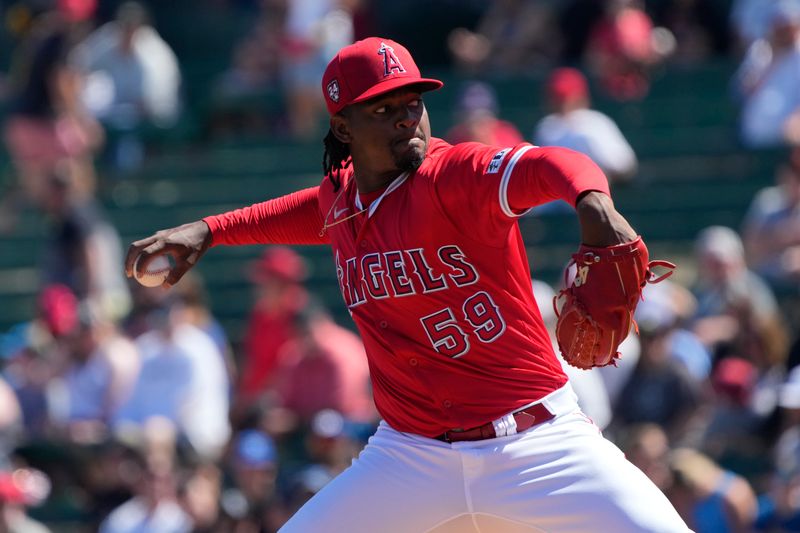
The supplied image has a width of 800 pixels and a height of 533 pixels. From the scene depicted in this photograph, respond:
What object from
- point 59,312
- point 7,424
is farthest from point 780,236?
point 7,424

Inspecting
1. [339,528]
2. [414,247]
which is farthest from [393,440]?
[414,247]

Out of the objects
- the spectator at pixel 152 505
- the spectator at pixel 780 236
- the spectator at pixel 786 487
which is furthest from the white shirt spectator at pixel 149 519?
the spectator at pixel 780 236

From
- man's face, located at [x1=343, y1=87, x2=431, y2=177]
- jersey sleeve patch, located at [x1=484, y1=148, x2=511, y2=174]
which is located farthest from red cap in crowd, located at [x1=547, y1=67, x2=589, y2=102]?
jersey sleeve patch, located at [x1=484, y1=148, x2=511, y2=174]

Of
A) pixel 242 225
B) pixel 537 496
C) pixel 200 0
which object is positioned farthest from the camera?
pixel 200 0

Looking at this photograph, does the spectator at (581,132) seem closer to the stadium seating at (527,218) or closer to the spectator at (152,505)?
the stadium seating at (527,218)

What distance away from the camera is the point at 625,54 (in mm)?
11125

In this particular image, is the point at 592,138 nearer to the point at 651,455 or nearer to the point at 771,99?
the point at 771,99

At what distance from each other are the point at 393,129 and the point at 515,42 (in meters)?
8.39

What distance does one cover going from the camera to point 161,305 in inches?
347

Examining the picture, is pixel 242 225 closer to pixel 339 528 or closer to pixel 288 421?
pixel 339 528

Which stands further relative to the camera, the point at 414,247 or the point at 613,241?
the point at 414,247

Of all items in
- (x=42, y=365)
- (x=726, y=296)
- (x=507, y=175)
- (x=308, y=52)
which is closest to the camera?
(x=507, y=175)

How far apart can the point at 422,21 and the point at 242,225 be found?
981 centimetres

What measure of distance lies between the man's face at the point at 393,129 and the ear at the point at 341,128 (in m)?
0.03
